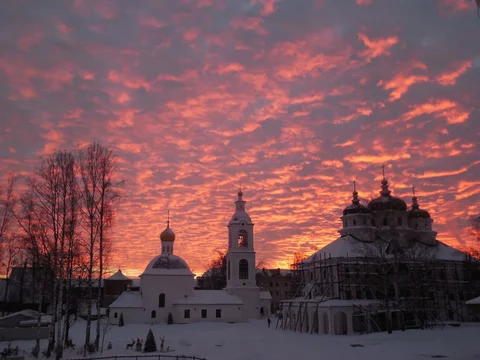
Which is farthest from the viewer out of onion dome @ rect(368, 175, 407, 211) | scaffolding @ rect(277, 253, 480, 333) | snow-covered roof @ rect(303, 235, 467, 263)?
onion dome @ rect(368, 175, 407, 211)

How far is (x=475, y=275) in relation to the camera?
1925 inches

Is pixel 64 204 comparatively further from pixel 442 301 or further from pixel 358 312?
pixel 442 301

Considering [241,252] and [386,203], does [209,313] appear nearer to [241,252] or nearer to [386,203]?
[241,252]

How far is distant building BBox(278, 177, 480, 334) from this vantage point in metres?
36.8

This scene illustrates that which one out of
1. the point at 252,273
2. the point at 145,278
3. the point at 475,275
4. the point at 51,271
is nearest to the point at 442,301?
the point at 475,275

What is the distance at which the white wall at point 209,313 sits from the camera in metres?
53.7

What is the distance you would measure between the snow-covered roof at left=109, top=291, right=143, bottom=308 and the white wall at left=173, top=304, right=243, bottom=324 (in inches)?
186

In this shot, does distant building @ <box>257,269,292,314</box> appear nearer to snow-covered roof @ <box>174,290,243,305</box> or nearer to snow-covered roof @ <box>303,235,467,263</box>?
snow-covered roof @ <box>174,290,243,305</box>

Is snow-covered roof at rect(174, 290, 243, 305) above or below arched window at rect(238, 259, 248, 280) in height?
below

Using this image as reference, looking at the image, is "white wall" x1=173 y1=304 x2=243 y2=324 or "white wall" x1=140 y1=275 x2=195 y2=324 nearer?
"white wall" x1=173 y1=304 x2=243 y2=324

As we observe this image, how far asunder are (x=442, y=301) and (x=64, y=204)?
40.3 m

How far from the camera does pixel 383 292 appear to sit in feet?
125

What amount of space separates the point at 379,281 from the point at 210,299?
23417 millimetres

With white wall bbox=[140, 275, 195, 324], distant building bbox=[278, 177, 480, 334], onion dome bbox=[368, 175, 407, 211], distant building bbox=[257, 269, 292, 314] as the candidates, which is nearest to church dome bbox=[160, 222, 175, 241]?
white wall bbox=[140, 275, 195, 324]
